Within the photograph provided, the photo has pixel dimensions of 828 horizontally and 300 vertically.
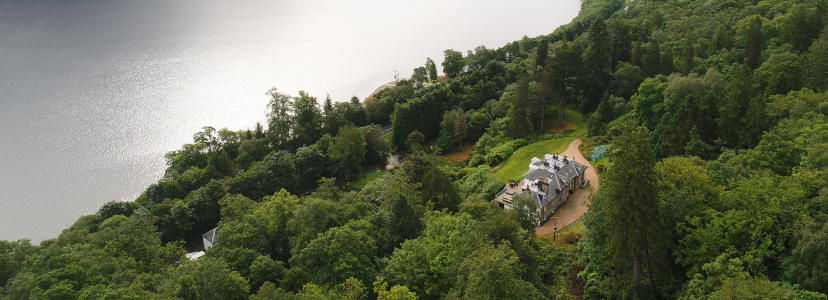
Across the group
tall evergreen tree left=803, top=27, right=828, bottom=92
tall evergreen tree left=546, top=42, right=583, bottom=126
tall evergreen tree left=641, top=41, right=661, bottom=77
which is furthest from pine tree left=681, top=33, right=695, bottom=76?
tall evergreen tree left=803, top=27, right=828, bottom=92

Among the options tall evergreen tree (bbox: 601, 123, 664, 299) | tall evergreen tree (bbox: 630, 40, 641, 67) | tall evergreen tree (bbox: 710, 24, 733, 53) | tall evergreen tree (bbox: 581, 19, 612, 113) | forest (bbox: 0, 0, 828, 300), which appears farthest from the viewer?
tall evergreen tree (bbox: 630, 40, 641, 67)

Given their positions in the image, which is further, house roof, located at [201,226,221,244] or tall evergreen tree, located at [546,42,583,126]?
tall evergreen tree, located at [546,42,583,126]

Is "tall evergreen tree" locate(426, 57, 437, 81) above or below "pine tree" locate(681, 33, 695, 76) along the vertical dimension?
above

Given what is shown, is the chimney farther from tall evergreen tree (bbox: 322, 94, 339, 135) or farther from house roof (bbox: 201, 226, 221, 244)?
tall evergreen tree (bbox: 322, 94, 339, 135)

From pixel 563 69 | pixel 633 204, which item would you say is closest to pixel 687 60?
pixel 563 69

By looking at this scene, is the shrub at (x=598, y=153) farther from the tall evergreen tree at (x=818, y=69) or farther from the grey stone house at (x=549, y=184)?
the tall evergreen tree at (x=818, y=69)

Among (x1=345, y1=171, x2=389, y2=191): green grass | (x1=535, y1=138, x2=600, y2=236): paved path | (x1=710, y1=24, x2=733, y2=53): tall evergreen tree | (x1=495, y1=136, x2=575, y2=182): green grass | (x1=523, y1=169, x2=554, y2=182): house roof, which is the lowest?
(x1=535, y1=138, x2=600, y2=236): paved path

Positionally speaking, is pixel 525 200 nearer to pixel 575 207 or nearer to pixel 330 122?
pixel 575 207
